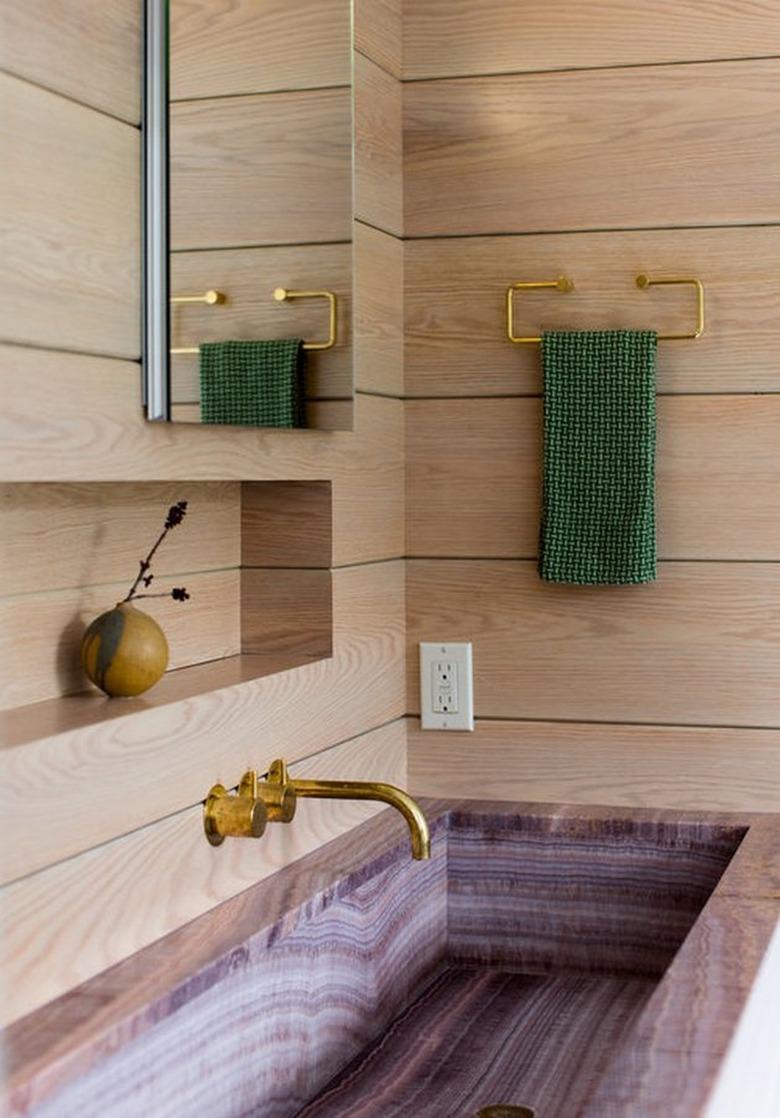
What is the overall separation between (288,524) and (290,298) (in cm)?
29

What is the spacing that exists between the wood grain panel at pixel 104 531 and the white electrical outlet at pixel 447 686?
34cm

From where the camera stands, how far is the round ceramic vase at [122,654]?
4.95 ft

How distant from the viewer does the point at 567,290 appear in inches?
83.4

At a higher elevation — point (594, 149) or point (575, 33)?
point (575, 33)

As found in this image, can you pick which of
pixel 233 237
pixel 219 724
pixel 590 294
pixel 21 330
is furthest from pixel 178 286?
pixel 590 294

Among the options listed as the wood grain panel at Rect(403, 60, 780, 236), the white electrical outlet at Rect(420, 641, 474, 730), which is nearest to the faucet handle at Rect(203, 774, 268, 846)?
the white electrical outlet at Rect(420, 641, 474, 730)

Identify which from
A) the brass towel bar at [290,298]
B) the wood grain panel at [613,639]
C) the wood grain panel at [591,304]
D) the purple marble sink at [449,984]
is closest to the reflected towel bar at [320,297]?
the brass towel bar at [290,298]

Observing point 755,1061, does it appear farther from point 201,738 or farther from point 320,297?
point 320,297

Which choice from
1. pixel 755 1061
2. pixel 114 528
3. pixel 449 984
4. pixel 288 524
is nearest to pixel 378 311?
pixel 288 524

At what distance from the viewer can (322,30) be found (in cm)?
189

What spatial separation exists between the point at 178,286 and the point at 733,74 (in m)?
0.88

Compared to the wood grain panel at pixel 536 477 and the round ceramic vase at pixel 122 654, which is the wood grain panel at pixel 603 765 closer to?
the wood grain panel at pixel 536 477

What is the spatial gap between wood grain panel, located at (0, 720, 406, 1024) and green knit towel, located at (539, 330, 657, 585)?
17.2 inches

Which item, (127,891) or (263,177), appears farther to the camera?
(263,177)
